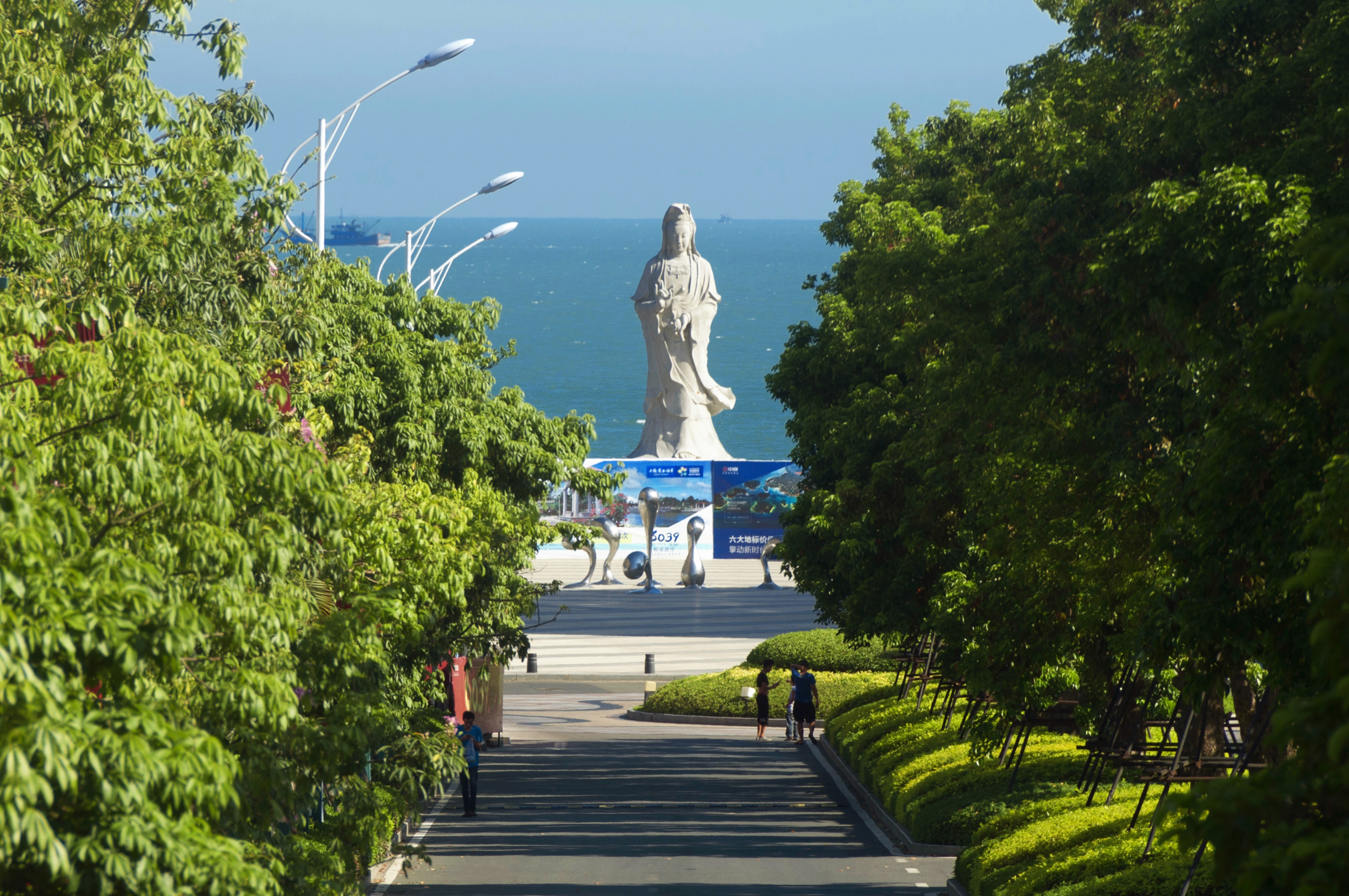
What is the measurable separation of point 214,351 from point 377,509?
5.14 m

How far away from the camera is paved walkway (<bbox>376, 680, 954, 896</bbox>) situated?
58.0 ft

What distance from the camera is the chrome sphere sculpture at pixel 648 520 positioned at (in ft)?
175

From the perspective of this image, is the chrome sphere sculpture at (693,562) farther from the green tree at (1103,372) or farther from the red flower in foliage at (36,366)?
the red flower in foliage at (36,366)

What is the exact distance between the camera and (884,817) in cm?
2194

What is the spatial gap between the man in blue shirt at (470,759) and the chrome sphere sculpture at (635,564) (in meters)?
30.1

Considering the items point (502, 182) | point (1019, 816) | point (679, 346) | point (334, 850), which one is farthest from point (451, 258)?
point (679, 346)

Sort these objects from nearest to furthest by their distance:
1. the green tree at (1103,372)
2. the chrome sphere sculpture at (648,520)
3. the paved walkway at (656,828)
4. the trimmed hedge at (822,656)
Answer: the green tree at (1103,372), the paved walkway at (656,828), the trimmed hedge at (822,656), the chrome sphere sculpture at (648,520)

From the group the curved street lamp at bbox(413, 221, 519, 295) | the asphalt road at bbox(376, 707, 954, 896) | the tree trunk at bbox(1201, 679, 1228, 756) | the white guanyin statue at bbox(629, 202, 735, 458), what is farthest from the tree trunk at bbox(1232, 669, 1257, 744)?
the white guanyin statue at bbox(629, 202, 735, 458)

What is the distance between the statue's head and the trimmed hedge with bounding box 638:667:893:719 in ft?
73.6

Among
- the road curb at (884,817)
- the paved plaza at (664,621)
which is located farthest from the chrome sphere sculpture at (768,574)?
the road curb at (884,817)

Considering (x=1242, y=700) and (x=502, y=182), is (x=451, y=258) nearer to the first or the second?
(x=502, y=182)

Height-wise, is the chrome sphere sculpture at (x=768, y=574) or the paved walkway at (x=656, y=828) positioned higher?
the chrome sphere sculpture at (x=768, y=574)

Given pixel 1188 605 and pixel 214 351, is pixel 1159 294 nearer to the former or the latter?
pixel 1188 605

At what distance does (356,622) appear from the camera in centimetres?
923
